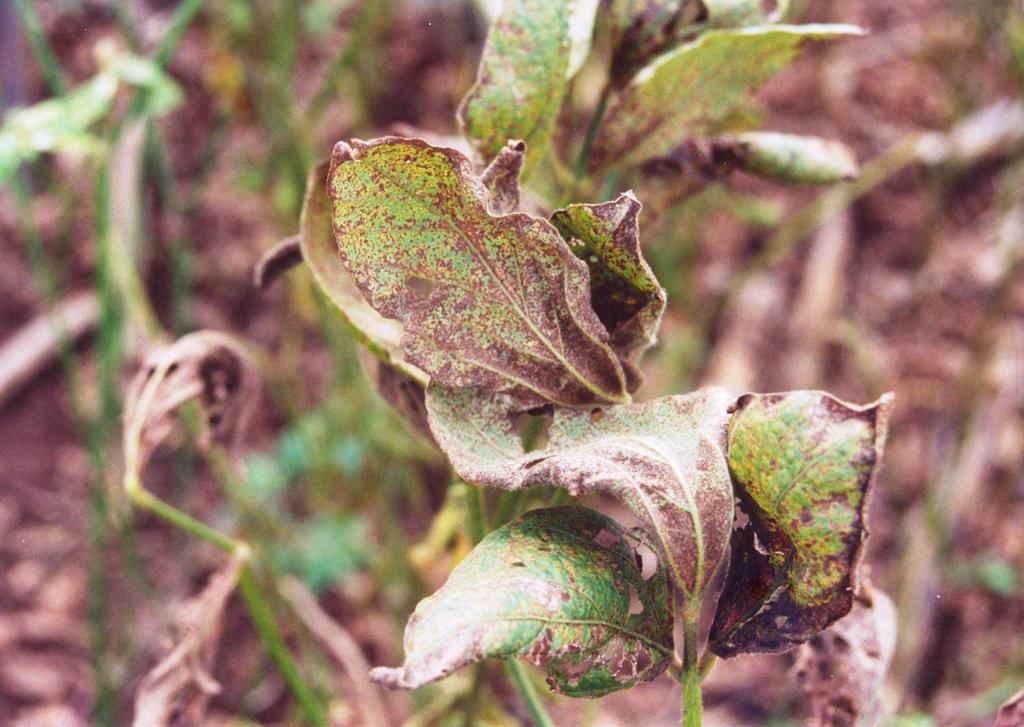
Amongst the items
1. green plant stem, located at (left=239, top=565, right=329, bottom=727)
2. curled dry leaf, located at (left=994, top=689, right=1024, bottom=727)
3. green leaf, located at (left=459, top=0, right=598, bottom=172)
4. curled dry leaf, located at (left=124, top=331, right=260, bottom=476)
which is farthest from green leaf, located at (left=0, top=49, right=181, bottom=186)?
curled dry leaf, located at (left=994, top=689, right=1024, bottom=727)

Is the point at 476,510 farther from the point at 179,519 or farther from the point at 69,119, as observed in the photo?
the point at 69,119

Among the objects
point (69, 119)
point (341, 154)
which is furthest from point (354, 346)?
point (341, 154)

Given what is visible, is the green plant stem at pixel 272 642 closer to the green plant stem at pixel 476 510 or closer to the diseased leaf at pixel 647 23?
the green plant stem at pixel 476 510

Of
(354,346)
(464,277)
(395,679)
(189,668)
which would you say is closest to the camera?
(395,679)

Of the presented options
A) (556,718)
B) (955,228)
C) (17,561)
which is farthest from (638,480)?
(955,228)

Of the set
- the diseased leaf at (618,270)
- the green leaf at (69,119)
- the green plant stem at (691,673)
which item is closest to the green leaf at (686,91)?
the diseased leaf at (618,270)

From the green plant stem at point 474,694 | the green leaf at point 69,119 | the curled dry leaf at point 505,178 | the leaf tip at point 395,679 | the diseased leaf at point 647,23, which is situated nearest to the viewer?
the leaf tip at point 395,679
